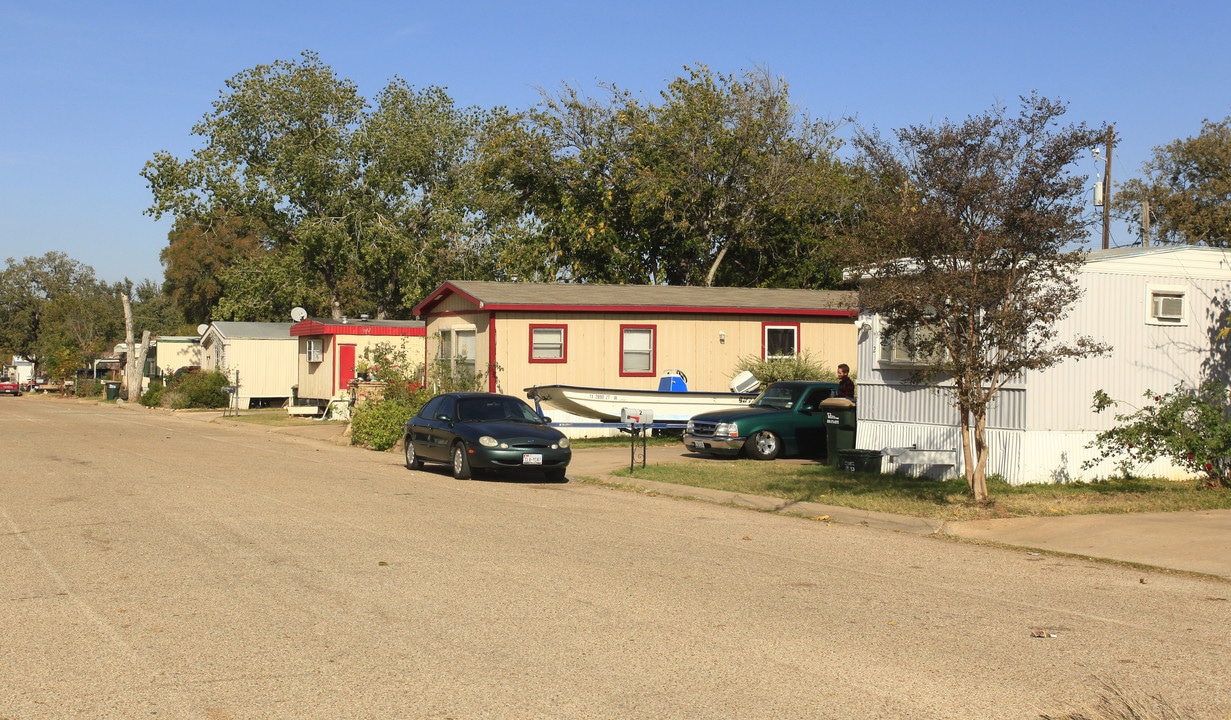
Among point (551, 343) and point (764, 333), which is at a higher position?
point (764, 333)

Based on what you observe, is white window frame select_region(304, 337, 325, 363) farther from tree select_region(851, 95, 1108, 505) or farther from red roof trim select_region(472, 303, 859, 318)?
tree select_region(851, 95, 1108, 505)

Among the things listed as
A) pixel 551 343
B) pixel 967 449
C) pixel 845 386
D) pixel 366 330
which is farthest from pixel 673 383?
pixel 366 330

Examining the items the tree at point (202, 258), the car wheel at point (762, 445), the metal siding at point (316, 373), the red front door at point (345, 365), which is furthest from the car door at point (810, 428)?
the tree at point (202, 258)

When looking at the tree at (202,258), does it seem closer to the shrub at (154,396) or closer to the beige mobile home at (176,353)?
the beige mobile home at (176,353)

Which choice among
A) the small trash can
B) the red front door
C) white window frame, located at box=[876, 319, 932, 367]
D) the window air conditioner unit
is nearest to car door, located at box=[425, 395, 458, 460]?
the small trash can

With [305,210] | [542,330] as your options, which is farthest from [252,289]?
[542,330]

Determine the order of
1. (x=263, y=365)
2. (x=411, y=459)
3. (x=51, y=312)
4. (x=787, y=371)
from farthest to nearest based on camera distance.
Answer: (x=51, y=312) < (x=263, y=365) < (x=787, y=371) < (x=411, y=459)

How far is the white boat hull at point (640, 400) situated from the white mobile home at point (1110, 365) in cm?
881

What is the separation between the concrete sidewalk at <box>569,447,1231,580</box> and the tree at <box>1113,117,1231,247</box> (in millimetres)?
39529

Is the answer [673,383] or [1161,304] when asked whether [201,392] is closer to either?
[673,383]

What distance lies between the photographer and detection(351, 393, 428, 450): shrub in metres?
26.1

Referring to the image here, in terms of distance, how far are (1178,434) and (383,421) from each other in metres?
16.3

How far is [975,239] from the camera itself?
1323cm

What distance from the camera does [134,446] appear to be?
25328 mm
